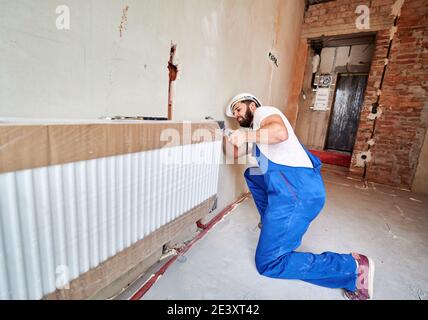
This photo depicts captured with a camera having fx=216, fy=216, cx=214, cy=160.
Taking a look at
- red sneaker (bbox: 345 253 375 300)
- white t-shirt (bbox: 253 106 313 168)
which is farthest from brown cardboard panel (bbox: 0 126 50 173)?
red sneaker (bbox: 345 253 375 300)

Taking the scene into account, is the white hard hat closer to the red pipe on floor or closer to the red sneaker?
the red pipe on floor

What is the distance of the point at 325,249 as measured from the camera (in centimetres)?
162

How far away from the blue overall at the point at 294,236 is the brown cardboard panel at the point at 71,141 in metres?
0.74

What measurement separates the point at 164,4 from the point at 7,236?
1.13 m

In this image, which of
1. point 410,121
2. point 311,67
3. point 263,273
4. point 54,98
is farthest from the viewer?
point 311,67

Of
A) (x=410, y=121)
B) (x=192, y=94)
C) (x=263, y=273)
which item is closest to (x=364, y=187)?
(x=410, y=121)

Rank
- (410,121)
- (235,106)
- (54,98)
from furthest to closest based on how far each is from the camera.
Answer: (410,121) < (235,106) < (54,98)

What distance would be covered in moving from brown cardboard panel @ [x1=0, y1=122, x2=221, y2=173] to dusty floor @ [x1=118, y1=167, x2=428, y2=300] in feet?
2.67

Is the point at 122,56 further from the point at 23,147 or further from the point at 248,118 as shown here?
the point at 248,118

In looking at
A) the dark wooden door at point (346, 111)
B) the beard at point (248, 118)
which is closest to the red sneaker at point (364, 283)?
the beard at point (248, 118)

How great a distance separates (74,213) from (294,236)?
1.16 m

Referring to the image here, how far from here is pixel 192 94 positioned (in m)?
1.37

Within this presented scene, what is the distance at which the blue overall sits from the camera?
48.3 inches
